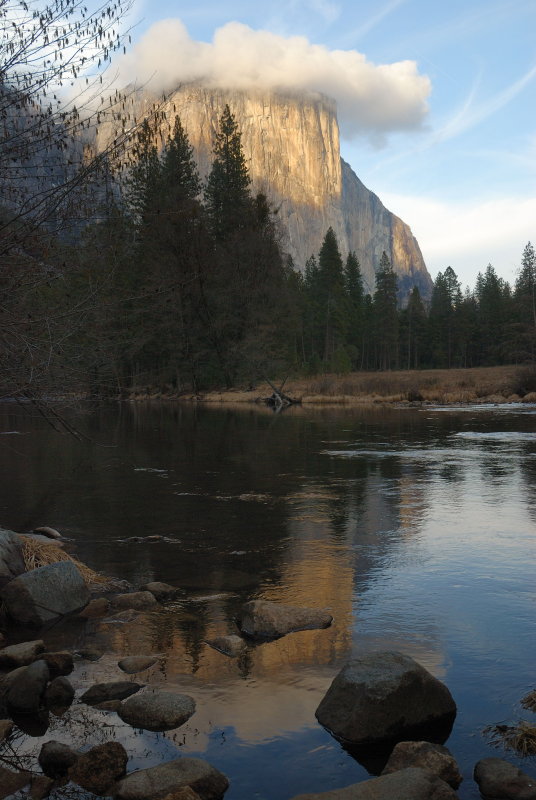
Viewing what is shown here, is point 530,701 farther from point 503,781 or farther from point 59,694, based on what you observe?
point 59,694

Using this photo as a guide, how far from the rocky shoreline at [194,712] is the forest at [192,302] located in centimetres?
262

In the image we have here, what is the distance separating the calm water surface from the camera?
17.1ft

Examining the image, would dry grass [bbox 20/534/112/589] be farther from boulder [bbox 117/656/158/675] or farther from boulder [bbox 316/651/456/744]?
boulder [bbox 316/651/456/744]

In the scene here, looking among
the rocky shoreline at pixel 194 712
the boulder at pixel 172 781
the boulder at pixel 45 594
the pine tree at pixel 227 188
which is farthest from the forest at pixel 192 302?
the boulder at pixel 172 781

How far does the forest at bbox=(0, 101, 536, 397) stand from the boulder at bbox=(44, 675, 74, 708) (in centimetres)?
267

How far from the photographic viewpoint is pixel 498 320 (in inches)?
4345

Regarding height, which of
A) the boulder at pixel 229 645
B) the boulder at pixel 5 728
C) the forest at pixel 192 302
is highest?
the forest at pixel 192 302

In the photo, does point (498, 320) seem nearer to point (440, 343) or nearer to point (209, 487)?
point (440, 343)

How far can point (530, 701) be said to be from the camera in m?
5.56

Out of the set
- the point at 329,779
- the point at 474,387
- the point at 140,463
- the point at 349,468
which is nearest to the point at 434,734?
the point at 329,779

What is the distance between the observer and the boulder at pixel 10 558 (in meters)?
8.48

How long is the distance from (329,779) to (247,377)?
5457 cm

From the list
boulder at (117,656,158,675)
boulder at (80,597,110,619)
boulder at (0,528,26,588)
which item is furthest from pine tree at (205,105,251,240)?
boulder at (117,656,158,675)

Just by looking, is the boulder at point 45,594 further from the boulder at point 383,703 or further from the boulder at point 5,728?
the boulder at point 383,703
